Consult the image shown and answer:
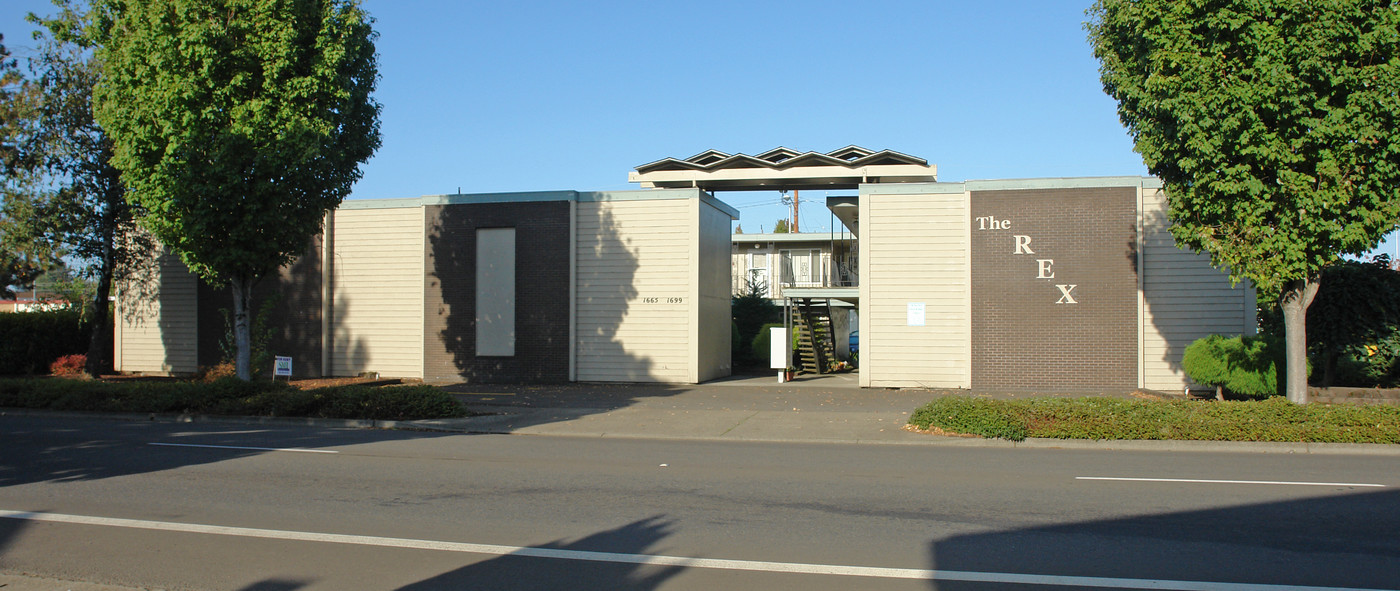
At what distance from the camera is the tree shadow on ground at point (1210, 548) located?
594cm

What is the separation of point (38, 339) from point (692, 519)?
2983 cm

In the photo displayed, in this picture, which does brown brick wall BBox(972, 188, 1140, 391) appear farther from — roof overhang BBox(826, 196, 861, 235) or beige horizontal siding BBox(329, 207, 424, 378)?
beige horizontal siding BBox(329, 207, 424, 378)

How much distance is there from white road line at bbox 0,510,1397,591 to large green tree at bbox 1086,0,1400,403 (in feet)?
30.6

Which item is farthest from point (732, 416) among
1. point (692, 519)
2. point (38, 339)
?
point (38, 339)

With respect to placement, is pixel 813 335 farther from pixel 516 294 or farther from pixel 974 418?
pixel 974 418

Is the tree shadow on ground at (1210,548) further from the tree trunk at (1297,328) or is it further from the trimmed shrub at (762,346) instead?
the trimmed shrub at (762,346)

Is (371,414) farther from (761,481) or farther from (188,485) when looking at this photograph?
(761,481)

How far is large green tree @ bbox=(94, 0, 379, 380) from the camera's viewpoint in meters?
17.2

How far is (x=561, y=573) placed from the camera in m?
6.05

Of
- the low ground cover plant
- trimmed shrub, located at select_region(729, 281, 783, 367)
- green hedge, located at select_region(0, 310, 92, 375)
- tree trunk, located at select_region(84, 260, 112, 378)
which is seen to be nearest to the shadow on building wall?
the low ground cover plant

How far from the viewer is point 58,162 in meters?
23.4

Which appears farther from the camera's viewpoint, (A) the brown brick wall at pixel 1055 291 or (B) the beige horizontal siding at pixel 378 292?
(B) the beige horizontal siding at pixel 378 292

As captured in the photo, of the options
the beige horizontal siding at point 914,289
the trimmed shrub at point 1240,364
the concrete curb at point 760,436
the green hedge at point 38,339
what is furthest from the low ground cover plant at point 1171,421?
the green hedge at point 38,339

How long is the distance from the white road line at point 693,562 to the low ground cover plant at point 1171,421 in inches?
296
